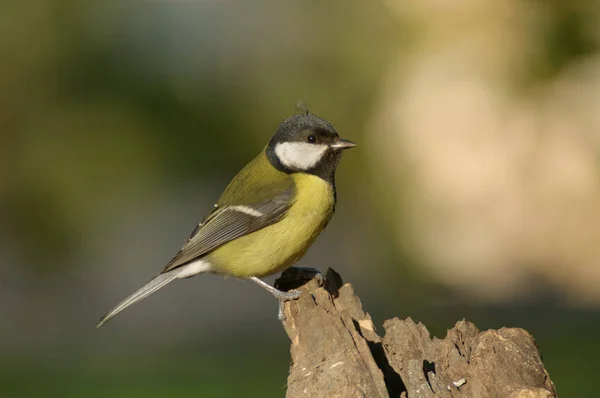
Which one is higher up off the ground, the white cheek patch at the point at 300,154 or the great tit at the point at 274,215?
the white cheek patch at the point at 300,154

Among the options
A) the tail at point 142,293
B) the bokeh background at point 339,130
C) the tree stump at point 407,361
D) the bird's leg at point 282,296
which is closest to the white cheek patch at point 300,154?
the bird's leg at point 282,296

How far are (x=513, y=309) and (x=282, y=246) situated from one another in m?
5.62

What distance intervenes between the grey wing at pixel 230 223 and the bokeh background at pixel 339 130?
337 centimetres

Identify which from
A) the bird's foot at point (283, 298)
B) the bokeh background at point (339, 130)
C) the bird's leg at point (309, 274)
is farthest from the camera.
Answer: the bokeh background at point (339, 130)

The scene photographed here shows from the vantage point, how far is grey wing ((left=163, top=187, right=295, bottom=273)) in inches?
144

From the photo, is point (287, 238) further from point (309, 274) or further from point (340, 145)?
point (340, 145)

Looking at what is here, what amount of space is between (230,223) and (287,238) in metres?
0.33

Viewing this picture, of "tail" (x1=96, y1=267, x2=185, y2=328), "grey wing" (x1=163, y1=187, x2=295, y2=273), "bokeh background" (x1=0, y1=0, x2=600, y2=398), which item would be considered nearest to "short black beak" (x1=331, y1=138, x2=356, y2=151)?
"grey wing" (x1=163, y1=187, x2=295, y2=273)

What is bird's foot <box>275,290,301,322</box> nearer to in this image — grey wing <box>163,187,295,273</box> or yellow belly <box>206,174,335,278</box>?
yellow belly <box>206,174,335,278</box>

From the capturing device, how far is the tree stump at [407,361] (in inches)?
94.9

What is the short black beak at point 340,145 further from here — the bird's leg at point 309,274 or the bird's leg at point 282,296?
the bird's leg at point 282,296

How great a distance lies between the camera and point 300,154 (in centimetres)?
375

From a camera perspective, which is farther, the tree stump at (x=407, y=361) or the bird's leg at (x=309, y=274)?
the bird's leg at (x=309, y=274)

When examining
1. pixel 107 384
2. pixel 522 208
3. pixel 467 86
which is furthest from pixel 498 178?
pixel 107 384
